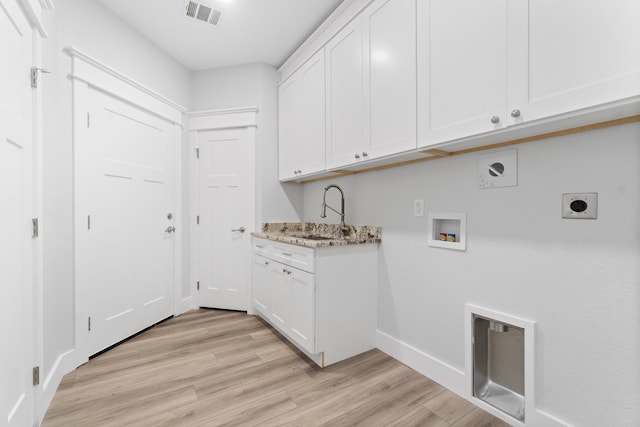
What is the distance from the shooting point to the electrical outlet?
197 cm

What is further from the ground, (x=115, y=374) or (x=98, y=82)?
(x=98, y=82)

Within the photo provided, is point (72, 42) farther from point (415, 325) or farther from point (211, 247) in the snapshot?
point (415, 325)

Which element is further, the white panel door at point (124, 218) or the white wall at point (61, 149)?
the white panel door at point (124, 218)

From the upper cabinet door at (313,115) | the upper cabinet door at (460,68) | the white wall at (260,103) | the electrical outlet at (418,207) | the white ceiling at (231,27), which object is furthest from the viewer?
the white wall at (260,103)

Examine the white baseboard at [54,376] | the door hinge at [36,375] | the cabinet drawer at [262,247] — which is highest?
the cabinet drawer at [262,247]

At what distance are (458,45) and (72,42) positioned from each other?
2.59 meters

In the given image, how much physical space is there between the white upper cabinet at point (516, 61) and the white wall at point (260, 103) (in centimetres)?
198

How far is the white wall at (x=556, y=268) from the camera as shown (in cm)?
115

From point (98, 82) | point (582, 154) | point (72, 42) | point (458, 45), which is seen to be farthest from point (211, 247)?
point (582, 154)

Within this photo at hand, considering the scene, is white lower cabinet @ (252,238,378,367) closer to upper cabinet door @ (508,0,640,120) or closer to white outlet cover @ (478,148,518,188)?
white outlet cover @ (478,148,518,188)

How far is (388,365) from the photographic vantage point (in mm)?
2066

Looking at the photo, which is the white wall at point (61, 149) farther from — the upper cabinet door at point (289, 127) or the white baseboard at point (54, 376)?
the upper cabinet door at point (289, 127)

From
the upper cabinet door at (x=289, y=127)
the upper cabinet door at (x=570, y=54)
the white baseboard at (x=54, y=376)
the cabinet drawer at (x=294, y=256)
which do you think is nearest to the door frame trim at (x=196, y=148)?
the upper cabinet door at (x=289, y=127)

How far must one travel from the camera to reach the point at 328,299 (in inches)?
81.0
